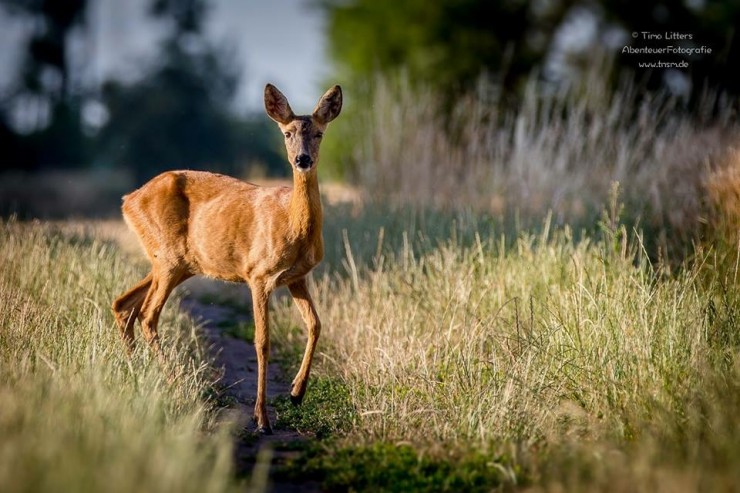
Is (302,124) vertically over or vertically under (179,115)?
over

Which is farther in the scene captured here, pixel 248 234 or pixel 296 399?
pixel 248 234

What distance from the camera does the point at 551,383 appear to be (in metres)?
6.11

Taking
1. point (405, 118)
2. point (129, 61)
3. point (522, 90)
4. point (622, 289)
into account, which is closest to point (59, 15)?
point (129, 61)

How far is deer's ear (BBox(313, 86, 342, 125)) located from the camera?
743cm

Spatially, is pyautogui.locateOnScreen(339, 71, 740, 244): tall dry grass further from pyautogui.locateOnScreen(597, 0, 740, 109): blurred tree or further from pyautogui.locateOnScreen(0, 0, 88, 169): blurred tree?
pyautogui.locateOnScreen(0, 0, 88, 169): blurred tree

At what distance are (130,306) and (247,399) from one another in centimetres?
143

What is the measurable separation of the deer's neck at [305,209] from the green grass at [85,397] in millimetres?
1276

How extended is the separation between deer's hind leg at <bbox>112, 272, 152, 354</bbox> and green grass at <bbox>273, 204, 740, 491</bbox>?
1.63 meters

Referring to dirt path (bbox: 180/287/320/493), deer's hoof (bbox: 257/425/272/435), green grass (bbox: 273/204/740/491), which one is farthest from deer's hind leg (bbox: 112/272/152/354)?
deer's hoof (bbox: 257/425/272/435)

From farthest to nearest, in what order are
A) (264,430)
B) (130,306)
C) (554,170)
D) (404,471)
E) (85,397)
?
1. (554,170)
2. (130,306)
3. (264,430)
4. (404,471)
5. (85,397)

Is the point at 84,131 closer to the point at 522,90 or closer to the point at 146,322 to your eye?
the point at 522,90

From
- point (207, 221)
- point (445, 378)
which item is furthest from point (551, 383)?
point (207, 221)

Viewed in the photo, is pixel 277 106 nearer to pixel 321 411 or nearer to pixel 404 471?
pixel 321 411

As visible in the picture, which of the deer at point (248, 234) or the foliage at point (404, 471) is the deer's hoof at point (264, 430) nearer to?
the deer at point (248, 234)
